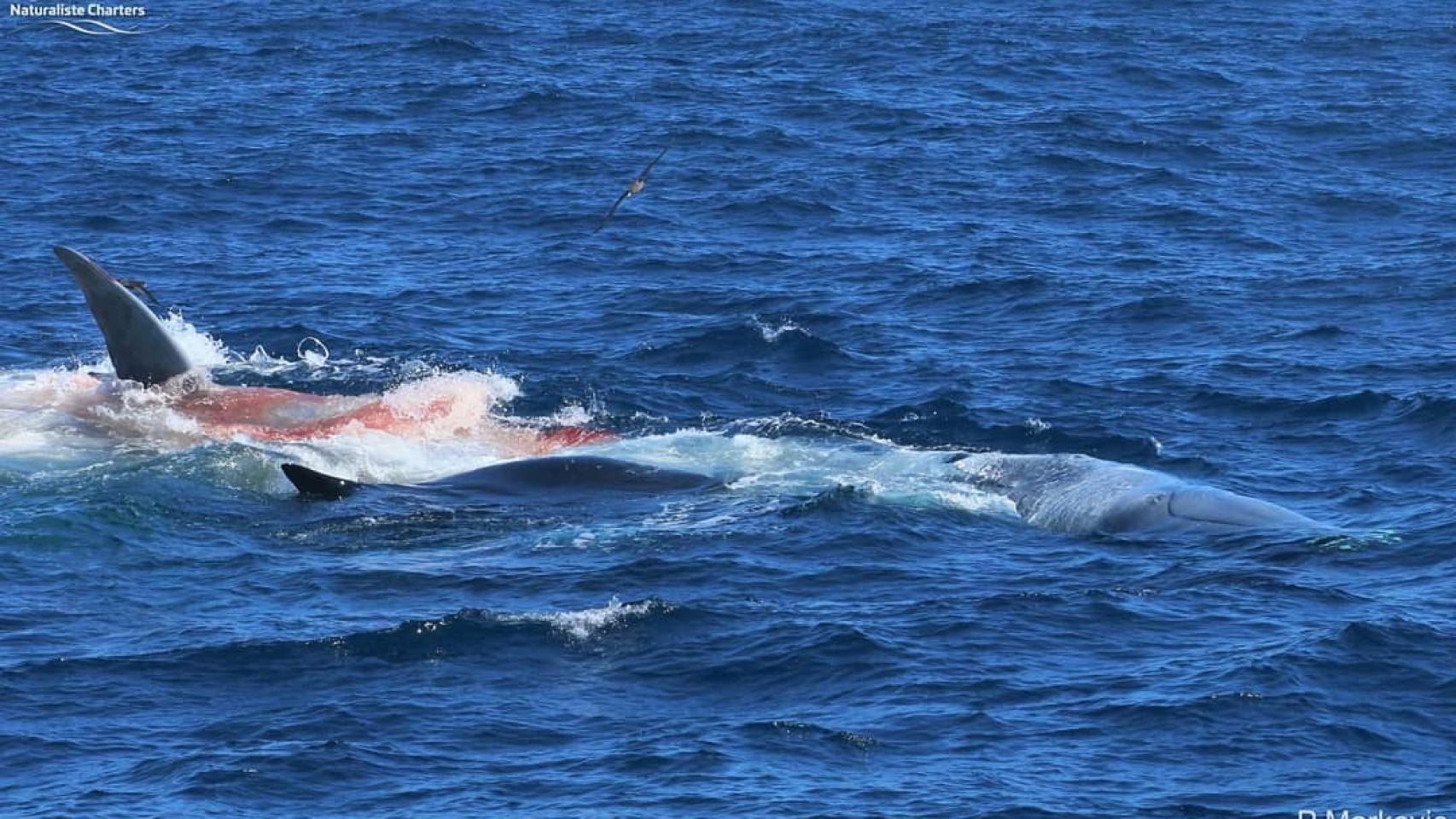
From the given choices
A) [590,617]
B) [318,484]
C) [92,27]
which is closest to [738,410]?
[318,484]

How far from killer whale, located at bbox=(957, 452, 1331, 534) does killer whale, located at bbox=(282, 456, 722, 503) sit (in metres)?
4.56

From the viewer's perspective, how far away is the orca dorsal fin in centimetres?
3192

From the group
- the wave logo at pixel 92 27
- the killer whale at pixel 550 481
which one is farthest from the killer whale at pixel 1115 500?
the wave logo at pixel 92 27

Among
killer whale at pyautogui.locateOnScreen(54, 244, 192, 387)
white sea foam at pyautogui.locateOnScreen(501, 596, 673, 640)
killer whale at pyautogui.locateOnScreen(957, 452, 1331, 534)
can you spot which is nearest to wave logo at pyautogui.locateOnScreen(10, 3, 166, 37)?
killer whale at pyautogui.locateOnScreen(54, 244, 192, 387)

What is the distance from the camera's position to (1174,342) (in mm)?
41344

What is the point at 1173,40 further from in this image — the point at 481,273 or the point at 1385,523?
the point at 1385,523

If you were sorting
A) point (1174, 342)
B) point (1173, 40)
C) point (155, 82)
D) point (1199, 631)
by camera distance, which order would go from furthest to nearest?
point (1173, 40) < point (155, 82) < point (1174, 342) < point (1199, 631)

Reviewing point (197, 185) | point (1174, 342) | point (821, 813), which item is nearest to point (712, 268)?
point (1174, 342)

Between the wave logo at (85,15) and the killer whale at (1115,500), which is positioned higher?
the wave logo at (85,15)

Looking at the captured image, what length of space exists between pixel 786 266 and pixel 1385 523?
60.0ft
